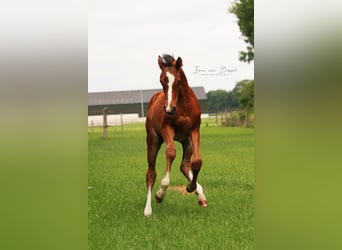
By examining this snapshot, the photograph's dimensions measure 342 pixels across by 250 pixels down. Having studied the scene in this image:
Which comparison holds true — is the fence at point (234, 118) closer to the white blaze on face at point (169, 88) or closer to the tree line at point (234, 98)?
the tree line at point (234, 98)

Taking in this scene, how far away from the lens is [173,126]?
2215 millimetres

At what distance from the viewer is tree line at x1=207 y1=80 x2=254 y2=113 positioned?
2.23 m

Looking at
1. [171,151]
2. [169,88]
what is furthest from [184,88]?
[171,151]

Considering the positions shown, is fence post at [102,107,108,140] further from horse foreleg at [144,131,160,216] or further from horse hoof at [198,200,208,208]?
horse hoof at [198,200,208,208]

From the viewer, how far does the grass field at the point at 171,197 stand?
217 cm

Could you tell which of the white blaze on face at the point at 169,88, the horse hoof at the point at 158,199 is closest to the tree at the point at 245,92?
the white blaze on face at the point at 169,88

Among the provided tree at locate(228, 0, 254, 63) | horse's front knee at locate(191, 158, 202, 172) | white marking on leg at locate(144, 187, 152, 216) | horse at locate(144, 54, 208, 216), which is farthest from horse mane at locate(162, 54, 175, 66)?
white marking on leg at locate(144, 187, 152, 216)

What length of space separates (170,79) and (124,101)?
0.36 meters

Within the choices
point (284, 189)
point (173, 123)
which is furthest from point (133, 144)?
point (284, 189)

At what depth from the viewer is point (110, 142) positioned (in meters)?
2.39

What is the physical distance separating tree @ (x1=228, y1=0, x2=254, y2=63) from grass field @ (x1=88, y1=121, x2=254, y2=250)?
16.8 inches

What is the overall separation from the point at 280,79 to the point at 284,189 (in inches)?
22.0

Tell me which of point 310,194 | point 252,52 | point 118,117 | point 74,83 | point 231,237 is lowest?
point 231,237

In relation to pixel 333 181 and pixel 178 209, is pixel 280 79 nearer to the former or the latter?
pixel 333 181
